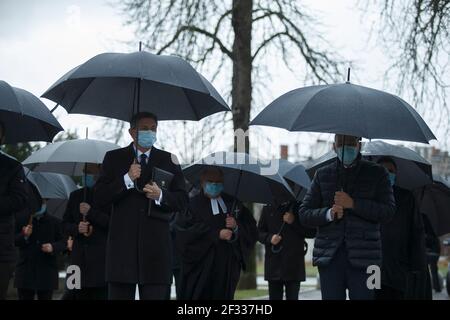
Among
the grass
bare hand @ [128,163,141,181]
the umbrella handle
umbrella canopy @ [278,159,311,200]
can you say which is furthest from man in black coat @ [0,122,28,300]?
the grass

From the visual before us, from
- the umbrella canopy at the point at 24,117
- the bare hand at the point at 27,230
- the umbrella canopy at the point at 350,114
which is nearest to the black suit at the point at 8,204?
the umbrella canopy at the point at 24,117

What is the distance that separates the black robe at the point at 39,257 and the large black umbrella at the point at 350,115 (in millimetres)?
4939

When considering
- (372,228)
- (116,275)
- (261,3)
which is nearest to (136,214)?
(116,275)

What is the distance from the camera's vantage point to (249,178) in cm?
1201

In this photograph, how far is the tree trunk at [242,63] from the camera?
23734mm

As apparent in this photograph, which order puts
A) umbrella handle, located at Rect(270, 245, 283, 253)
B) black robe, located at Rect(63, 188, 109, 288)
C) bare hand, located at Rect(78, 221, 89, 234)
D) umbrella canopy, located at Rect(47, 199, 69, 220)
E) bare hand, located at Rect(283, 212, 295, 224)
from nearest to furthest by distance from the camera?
bare hand, located at Rect(78, 221, 89, 234)
black robe, located at Rect(63, 188, 109, 288)
bare hand, located at Rect(283, 212, 295, 224)
umbrella handle, located at Rect(270, 245, 283, 253)
umbrella canopy, located at Rect(47, 199, 69, 220)

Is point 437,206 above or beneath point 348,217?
above

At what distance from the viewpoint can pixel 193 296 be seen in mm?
11188

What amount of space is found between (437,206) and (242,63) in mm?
11707

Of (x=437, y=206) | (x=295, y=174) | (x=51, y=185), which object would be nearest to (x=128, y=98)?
(x=295, y=174)

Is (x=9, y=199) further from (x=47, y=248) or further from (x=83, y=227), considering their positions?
(x=47, y=248)

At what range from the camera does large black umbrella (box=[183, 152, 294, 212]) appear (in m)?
11.6

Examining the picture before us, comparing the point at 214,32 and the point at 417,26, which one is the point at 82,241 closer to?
the point at 417,26

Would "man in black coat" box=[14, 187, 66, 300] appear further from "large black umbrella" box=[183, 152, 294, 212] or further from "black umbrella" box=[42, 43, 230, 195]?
"black umbrella" box=[42, 43, 230, 195]
